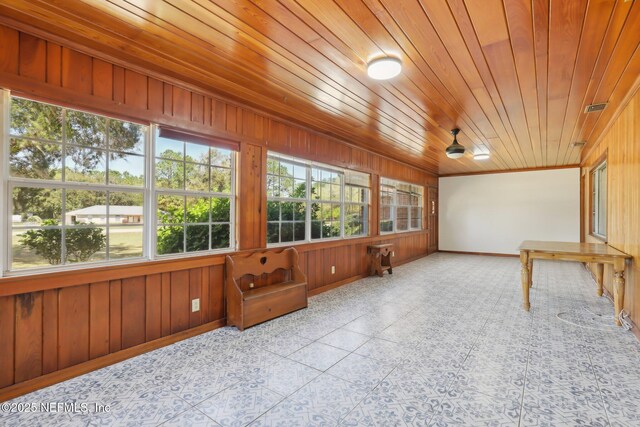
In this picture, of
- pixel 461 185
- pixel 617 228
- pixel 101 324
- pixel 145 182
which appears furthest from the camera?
pixel 461 185

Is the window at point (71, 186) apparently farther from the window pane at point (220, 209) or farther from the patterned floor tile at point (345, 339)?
the patterned floor tile at point (345, 339)

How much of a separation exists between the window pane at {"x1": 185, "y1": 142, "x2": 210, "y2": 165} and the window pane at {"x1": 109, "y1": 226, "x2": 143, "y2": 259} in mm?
870

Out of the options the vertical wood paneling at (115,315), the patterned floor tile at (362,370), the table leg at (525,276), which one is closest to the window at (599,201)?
the table leg at (525,276)

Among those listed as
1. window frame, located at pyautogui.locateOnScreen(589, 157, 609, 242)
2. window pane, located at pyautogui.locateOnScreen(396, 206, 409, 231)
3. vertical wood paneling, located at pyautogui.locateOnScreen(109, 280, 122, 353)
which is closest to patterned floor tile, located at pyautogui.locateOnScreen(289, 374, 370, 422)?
vertical wood paneling, located at pyautogui.locateOnScreen(109, 280, 122, 353)

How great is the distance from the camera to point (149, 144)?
9.07 feet

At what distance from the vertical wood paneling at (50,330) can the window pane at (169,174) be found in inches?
46.6

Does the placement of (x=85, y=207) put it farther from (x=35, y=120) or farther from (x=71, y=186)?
(x=35, y=120)

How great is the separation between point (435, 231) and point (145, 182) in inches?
330

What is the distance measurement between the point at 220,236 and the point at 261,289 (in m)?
0.80

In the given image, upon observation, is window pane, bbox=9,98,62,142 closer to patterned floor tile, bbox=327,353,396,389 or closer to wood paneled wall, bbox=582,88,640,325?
patterned floor tile, bbox=327,353,396,389

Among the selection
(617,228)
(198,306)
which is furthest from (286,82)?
(617,228)

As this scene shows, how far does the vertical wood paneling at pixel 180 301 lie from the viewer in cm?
290

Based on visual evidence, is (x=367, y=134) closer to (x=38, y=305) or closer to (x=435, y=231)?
(x=38, y=305)

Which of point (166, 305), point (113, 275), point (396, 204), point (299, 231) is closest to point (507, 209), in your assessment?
point (396, 204)
